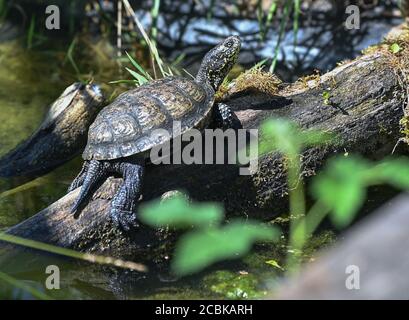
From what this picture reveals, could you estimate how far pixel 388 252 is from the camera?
1700mm

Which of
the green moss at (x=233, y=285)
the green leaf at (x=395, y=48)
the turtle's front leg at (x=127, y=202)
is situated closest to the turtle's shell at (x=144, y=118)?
the turtle's front leg at (x=127, y=202)

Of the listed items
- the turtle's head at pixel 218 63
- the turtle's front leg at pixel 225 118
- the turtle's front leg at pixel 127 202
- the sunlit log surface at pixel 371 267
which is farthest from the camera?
the turtle's head at pixel 218 63

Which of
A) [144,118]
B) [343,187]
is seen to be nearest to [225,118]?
[144,118]

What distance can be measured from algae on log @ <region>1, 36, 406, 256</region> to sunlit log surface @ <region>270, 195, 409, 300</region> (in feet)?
6.63

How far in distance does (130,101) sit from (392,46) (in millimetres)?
1812

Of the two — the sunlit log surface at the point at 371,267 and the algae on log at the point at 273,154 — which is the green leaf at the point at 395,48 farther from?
the sunlit log surface at the point at 371,267

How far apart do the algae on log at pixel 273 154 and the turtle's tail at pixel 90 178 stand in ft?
0.18

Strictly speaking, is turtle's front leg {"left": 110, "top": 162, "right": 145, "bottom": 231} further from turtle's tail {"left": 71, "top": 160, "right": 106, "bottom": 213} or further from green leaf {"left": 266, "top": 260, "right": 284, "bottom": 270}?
green leaf {"left": 266, "top": 260, "right": 284, "bottom": 270}

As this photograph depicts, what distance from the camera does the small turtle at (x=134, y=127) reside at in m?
3.56

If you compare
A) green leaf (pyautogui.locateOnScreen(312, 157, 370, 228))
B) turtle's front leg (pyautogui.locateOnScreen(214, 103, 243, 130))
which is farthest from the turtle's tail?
green leaf (pyautogui.locateOnScreen(312, 157, 370, 228))

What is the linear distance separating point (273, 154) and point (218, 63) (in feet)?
2.57

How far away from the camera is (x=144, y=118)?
366cm

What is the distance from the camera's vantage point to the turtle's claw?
11.6 feet

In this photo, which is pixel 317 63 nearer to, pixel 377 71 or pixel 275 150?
pixel 377 71
